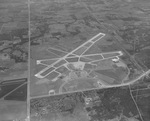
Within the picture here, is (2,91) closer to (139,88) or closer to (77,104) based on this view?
(77,104)

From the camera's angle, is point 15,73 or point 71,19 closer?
point 15,73

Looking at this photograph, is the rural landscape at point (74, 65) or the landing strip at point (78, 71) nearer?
the rural landscape at point (74, 65)

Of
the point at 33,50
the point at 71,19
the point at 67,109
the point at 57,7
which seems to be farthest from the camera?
the point at 57,7

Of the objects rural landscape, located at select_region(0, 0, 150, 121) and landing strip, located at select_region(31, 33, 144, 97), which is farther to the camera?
landing strip, located at select_region(31, 33, 144, 97)

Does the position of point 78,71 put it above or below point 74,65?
above

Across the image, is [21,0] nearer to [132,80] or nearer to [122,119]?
[132,80]

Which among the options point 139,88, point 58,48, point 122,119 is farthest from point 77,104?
point 58,48

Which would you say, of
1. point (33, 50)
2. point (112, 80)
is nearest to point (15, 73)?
point (33, 50)

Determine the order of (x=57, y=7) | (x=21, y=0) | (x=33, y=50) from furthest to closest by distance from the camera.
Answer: (x=21, y=0), (x=57, y=7), (x=33, y=50)

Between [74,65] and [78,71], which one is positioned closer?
[78,71]
